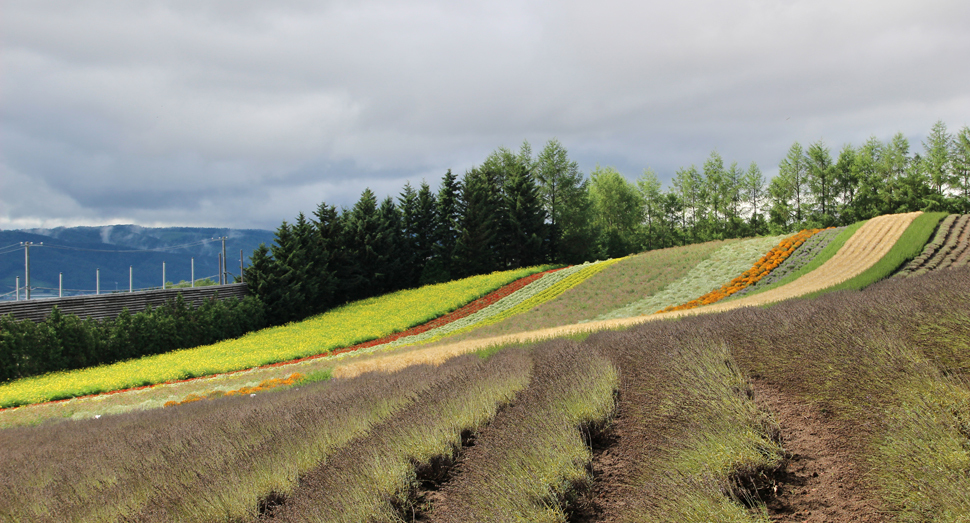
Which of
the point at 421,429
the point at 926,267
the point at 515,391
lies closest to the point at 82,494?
the point at 421,429

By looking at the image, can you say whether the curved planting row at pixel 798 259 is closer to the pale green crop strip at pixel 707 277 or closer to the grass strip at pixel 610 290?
the pale green crop strip at pixel 707 277

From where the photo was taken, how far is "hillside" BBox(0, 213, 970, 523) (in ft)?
9.82

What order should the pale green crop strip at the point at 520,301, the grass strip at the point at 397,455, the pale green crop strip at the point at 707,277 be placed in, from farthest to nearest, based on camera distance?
the pale green crop strip at the point at 520,301 → the pale green crop strip at the point at 707,277 → the grass strip at the point at 397,455

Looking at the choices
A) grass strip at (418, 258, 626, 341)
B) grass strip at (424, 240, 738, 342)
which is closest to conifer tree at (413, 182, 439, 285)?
grass strip at (418, 258, 626, 341)

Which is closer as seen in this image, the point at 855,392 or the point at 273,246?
the point at 855,392

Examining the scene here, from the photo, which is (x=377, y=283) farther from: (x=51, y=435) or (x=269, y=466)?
(x=269, y=466)

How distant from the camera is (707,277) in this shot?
22.8 m

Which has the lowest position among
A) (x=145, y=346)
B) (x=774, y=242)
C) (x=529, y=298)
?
(x=145, y=346)

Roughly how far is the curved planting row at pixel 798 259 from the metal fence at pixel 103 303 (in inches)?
1084

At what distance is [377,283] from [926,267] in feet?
103

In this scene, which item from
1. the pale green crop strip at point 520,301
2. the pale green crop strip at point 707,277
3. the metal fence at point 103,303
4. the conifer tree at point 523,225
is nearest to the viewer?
the pale green crop strip at point 707,277

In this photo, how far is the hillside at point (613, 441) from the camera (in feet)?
9.82

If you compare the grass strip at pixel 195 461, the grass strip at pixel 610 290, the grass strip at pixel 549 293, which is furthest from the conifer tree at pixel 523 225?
the grass strip at pixel 195 461

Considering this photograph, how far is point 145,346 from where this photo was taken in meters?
25.4
